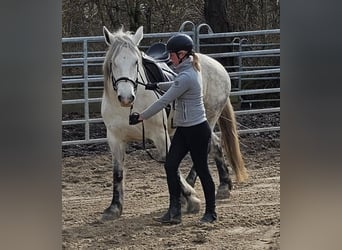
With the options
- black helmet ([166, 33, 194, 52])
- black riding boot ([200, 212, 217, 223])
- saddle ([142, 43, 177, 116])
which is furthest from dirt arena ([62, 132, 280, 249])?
black helmet ([166, 33, 194, 52])

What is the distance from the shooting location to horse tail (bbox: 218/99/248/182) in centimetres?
691

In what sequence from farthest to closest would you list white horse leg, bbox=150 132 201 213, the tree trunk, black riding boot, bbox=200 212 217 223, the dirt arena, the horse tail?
the tree trunk → the horse tail → white horse leg, bbox=150 132 201 213 → black riding boot, bbox=200 212 217 223 → the dirt arena

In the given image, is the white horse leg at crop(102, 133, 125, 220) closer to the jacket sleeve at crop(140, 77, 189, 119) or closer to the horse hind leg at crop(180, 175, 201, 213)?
the horse hind leg at crop(180, 175, 201, 213)

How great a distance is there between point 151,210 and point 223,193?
871 millimetres

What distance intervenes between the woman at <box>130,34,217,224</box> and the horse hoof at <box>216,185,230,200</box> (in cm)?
116

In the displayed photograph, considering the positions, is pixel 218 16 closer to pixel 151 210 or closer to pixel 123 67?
pixel 151 210
